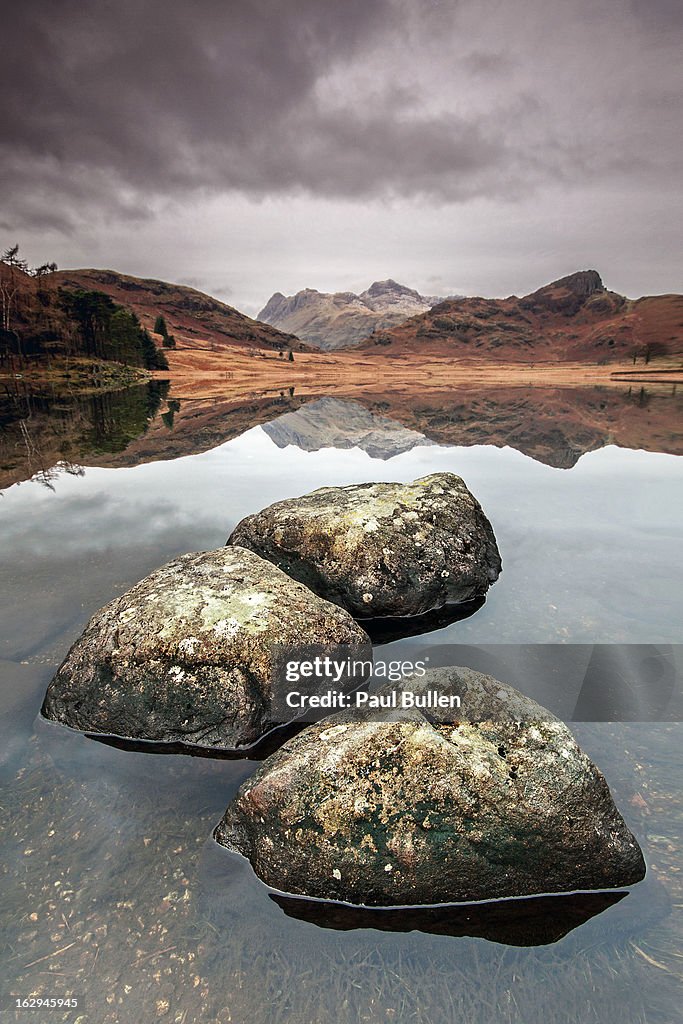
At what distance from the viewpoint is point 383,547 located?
33.3ft

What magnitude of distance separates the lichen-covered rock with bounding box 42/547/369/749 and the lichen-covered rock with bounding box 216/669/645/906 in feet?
5.41

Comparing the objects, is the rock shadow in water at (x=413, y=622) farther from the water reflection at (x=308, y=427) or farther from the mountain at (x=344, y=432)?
the mountain at (x=344, y=432)

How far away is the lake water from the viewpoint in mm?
4141

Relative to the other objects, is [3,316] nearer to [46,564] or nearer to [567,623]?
[46,564]

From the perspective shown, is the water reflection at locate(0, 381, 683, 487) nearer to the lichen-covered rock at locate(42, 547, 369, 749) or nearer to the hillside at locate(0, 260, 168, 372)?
the lichen-covered rock at locate(42, 547, 369, 749)

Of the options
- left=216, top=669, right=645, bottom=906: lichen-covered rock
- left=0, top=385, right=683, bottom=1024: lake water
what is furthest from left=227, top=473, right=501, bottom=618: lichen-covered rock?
left=216, top=669, right=645, bottom=906: lichen-covered rock

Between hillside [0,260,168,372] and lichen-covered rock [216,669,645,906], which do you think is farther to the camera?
hillside [0,260,168,372]

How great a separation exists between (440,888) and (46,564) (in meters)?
9.88

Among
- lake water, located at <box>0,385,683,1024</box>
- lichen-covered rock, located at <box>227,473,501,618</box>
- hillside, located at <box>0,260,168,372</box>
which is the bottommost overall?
lake water, located at <box>0,385,683,1024</box>

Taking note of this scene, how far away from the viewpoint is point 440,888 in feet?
15.7

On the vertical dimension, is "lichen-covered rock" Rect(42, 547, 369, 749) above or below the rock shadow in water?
above

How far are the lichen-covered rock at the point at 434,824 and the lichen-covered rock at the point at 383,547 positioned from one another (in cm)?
469

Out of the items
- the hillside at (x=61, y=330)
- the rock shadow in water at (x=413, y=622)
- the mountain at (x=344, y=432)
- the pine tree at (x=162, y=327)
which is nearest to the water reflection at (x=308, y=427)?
the mountain at (x=344, y=432)

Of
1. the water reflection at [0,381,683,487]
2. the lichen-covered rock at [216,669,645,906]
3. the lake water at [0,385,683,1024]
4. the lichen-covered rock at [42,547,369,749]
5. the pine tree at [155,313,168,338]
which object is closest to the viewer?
the lake water at [0,385,683,1024]
